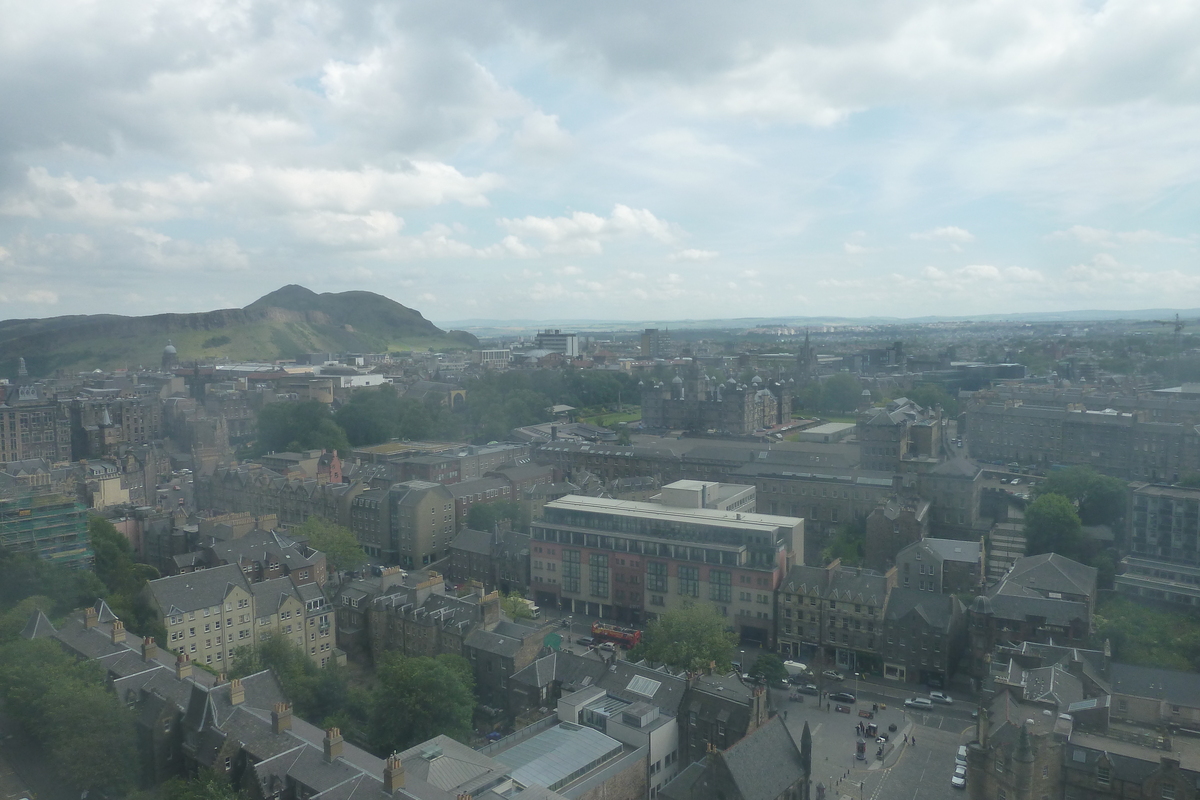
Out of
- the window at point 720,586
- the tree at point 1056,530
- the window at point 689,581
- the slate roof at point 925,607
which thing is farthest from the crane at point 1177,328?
the window at point 689,581

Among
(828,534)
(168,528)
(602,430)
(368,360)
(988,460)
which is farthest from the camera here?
(368,360)

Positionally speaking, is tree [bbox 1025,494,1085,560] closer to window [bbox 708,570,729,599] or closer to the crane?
window [bbox 708,570,729,599]

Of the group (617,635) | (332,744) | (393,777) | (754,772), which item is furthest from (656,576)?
(393,777)

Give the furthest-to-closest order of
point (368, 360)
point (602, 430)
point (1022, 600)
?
point (368, 360) → point (602, 430) → point (1022, 600)

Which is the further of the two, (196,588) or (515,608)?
(515,608)

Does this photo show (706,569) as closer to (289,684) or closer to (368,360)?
(289,684)

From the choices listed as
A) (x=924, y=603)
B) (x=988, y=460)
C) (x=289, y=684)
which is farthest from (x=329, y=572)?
(x=988, y=460)

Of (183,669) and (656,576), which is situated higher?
(183,669)

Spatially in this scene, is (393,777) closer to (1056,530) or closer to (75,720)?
(75,720)
